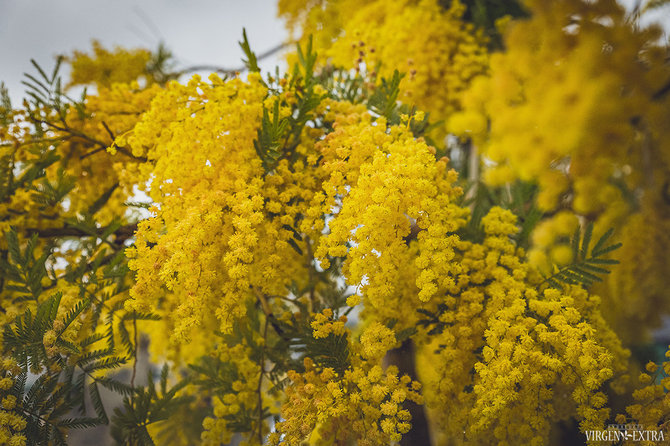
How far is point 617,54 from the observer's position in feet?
1.55

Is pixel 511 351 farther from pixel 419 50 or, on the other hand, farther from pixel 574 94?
pixel 419 50

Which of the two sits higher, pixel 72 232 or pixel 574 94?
pixel 72 232

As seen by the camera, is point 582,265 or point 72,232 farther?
point 72,232

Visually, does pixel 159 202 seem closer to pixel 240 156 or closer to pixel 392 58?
pixel 240 156

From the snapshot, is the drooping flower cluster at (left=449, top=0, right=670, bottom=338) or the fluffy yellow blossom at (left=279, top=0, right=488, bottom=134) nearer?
the drooping flower cluster at (left=449, top=0, right=670, bottom=338)

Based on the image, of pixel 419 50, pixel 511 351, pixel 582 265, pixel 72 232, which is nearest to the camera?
pixel 511 351

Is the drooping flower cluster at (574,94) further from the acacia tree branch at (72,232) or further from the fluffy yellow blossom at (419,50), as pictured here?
the acacia tree branch at (72,232)

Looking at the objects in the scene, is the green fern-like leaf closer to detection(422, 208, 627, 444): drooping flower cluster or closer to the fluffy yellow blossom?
detection(422, 208, 627, 444): drooping flower cluster

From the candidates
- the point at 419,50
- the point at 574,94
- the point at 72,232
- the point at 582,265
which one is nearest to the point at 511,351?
the point at 582,265

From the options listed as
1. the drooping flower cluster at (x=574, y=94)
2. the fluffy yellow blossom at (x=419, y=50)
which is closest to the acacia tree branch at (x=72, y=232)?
the fluffy yellow blossom at (x=419, y=50)

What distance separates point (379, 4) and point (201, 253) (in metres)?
1.40

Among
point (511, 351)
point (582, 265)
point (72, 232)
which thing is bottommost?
point (511, 351)

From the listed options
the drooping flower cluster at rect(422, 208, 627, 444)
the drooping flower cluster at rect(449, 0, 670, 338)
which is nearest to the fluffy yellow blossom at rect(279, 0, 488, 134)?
the drooping flower cluster at rect(422, 208, 627, 444)

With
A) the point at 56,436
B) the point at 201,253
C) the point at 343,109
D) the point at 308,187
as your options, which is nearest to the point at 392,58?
the point at 343,109
